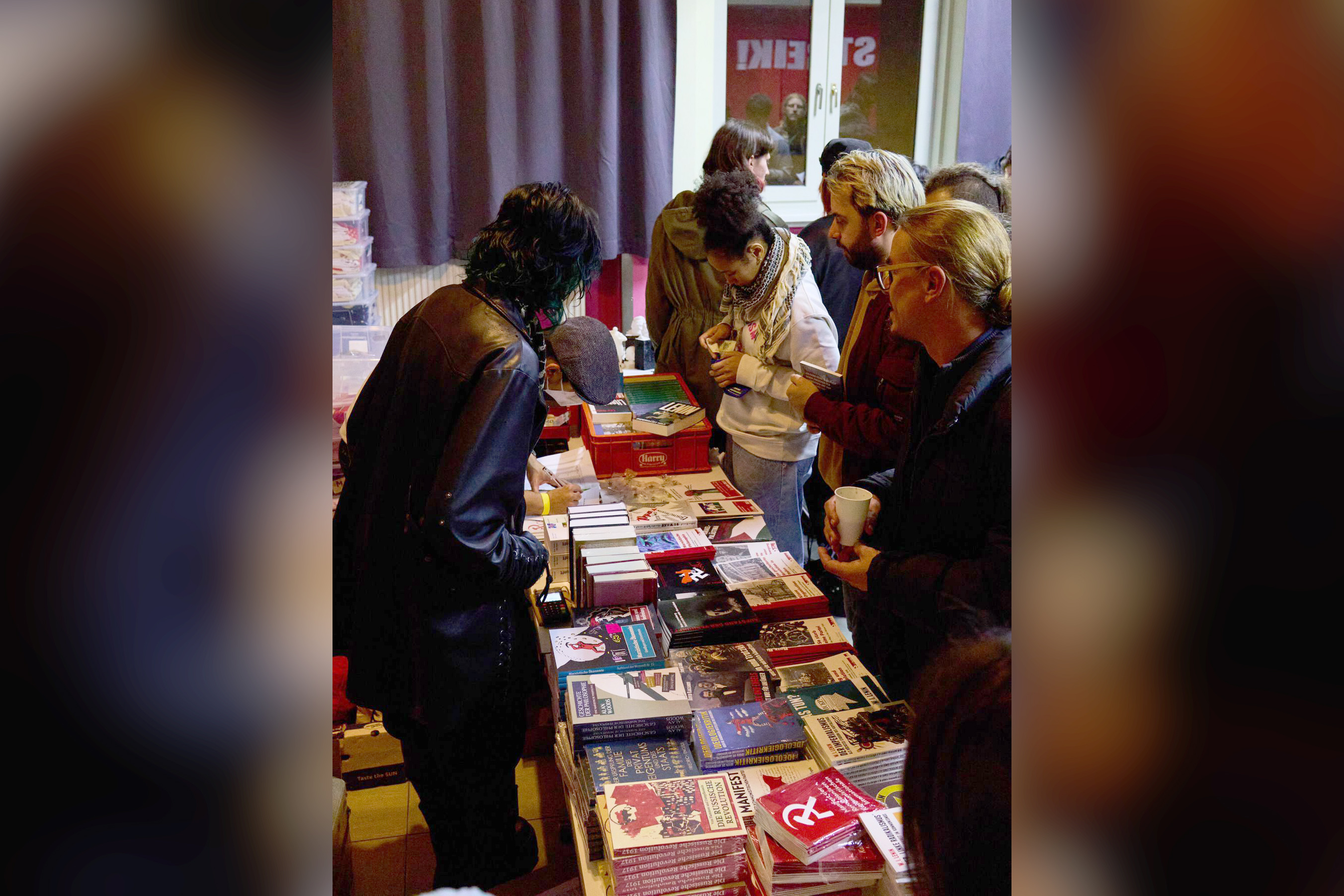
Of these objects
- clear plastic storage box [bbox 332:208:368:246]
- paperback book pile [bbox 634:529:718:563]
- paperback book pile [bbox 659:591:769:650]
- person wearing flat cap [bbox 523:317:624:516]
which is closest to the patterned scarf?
person wearing flat cap [bbox 523:317:624:516]

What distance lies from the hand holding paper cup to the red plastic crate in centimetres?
128

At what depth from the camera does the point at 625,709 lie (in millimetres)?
1792

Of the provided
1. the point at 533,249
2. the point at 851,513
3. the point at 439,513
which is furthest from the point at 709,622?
the point at 533,249

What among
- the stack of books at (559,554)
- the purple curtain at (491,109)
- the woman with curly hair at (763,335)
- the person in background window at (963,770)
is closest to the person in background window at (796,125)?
the purple curtain at (491,109)

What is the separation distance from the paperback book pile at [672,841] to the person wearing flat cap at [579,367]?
0.87m

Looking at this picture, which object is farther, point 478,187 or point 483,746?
point 478,187

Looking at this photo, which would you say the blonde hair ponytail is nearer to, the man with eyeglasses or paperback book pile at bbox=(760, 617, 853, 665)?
the man with eyeglasses

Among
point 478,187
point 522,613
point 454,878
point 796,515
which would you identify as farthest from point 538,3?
point 454,878

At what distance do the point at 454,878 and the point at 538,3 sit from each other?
12.6 ft

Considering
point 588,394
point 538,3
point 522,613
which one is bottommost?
point 522,613
